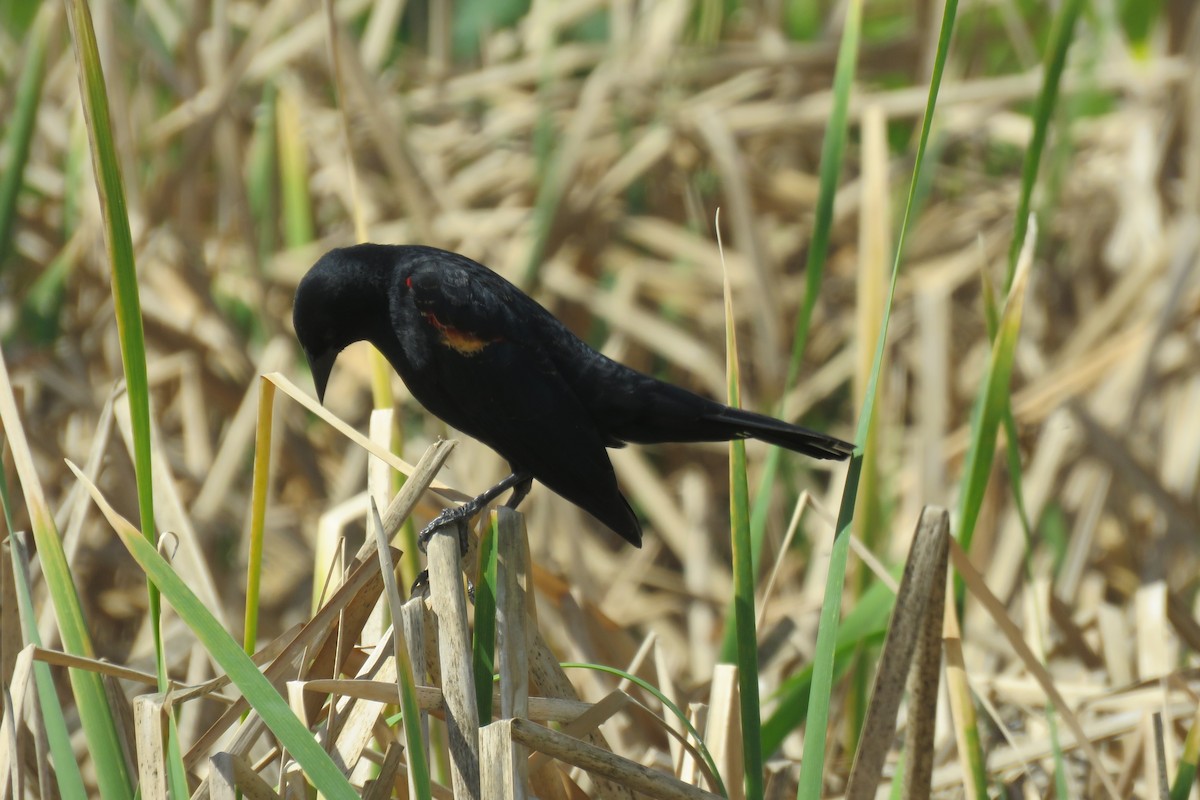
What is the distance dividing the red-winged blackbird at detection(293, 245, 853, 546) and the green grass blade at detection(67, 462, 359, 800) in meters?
0.77

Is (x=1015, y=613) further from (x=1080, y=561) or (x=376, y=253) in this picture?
(x=376, y=253)

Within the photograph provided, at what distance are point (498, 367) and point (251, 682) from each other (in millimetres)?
899

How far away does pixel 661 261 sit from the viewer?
3885 millimetres

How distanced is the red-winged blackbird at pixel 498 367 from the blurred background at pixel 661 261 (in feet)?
2.68

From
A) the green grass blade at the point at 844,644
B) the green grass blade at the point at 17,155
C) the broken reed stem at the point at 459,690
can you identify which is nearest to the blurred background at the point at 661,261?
the green grass blade at the point at 17,155

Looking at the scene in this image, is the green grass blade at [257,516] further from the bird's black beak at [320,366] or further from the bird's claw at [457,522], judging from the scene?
the bird's black beak at [320,366]

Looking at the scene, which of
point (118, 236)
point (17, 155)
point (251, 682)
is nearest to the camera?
point (251, 682)

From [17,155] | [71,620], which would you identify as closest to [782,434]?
[71,620]

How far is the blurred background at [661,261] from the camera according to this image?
9.89ft

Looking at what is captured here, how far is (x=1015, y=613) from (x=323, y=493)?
75.7 inches

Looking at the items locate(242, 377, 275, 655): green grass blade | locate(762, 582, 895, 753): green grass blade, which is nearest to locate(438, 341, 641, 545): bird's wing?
locate(762, 582, 895, 753): green grass blade

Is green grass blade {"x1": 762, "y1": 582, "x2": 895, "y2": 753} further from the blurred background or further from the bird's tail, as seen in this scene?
the blurred background

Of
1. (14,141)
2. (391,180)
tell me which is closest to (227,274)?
(391,180)

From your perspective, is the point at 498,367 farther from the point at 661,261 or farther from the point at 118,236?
the point at 661,261
